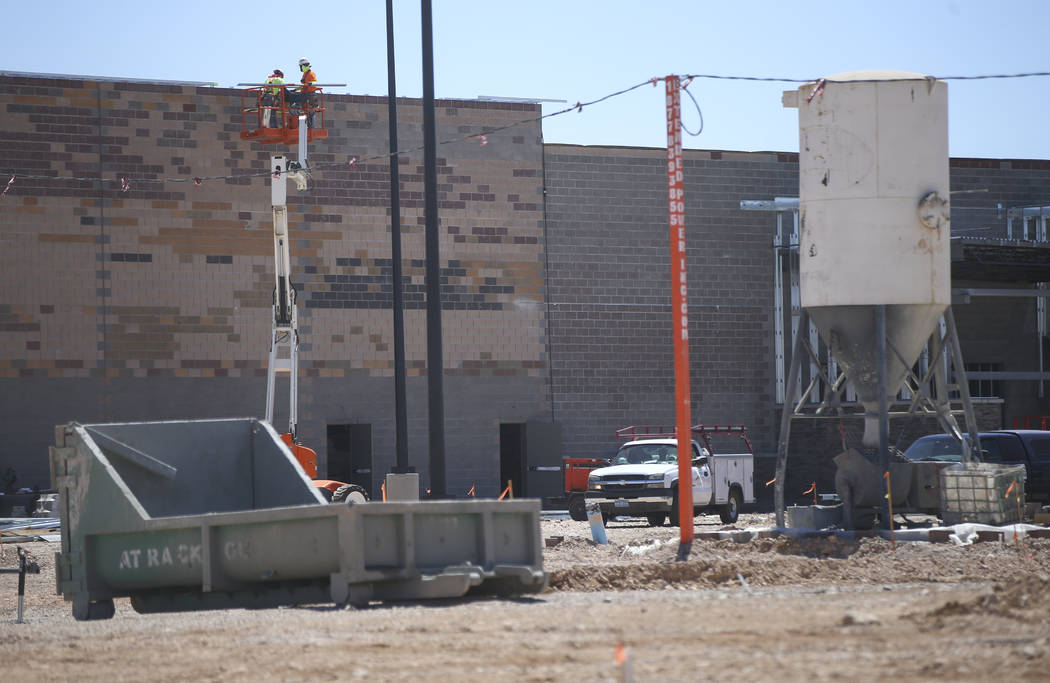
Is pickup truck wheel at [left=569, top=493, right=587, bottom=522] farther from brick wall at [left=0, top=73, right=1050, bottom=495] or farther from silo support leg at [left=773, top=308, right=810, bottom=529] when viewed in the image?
brick wall at [left=0, top=73, right=1050, bottom=495]

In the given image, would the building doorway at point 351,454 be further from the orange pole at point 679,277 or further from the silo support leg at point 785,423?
the orange pole at point 679,277

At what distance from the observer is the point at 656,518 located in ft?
88.1

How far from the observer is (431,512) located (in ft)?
39.7

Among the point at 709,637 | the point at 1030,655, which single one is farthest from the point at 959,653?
the point at 709,637

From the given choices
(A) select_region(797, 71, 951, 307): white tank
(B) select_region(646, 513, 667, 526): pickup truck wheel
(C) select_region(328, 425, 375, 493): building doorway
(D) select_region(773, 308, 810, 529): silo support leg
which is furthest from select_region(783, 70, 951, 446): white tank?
(C) select_region(328, 425, 375, 493): building doorway

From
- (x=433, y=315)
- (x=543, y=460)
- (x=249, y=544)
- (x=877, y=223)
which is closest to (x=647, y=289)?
(x=543, y=460)

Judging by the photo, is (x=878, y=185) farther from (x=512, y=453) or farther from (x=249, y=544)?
(x=512, y=453)

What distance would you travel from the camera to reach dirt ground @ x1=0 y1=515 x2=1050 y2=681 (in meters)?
8.57

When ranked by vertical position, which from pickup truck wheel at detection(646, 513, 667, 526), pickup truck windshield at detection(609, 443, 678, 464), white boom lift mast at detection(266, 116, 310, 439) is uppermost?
white boom lift mast at detection(266, 116, 310, 439)

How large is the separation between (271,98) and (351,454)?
9707 millimetres

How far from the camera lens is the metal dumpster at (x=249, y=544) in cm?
1173

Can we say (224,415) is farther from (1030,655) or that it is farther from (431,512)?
(1030,655)

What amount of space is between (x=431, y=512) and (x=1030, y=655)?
5320 mm

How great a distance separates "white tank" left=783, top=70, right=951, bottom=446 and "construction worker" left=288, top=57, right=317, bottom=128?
45.0ft
